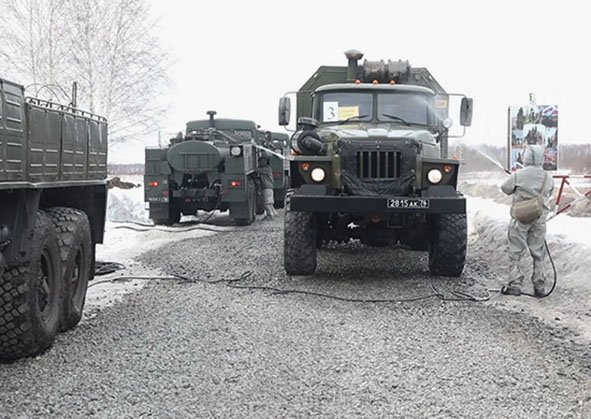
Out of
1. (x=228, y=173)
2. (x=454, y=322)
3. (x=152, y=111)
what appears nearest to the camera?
(x=454, y=322)

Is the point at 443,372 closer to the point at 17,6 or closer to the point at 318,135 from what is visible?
the point at 318,135

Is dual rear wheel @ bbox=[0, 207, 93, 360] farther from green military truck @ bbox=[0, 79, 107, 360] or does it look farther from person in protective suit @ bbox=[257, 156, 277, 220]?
person in protective suit @ bbox=[257, 156, 277, 220]

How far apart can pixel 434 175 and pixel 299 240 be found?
5.19 ft

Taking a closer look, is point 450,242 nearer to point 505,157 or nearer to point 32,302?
point 32,302

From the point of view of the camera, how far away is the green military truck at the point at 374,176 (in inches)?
303

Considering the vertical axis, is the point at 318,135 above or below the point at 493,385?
above

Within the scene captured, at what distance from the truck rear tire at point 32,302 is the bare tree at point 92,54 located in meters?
18.0

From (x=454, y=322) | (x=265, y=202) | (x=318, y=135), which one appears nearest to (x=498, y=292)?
(x=454, y=322)

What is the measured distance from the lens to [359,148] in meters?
7.99

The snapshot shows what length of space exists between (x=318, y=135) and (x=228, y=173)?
628cm

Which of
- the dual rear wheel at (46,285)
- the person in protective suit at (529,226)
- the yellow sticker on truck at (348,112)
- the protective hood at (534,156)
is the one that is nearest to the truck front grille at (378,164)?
the person in protective suit at (529,226)

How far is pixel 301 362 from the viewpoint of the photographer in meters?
4.92

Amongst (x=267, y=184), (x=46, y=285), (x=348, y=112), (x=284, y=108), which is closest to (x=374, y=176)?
(x=348, y=112)

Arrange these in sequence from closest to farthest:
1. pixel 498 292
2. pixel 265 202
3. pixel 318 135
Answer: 1. pixel 498 292
2. pixel 318 135
3. pixel 265 202
